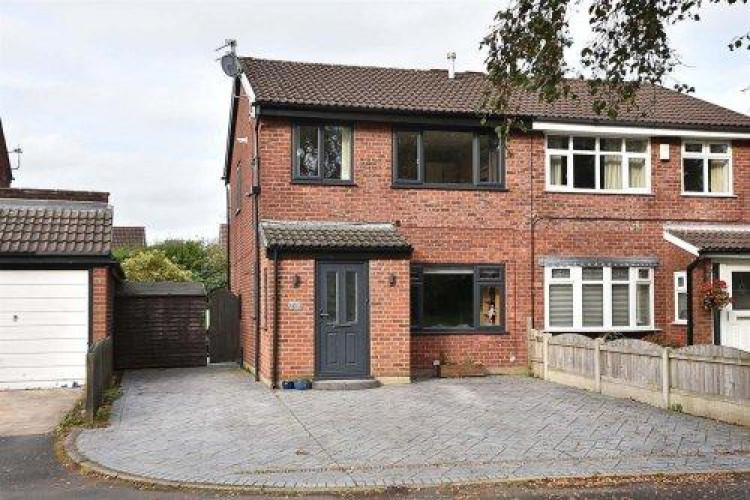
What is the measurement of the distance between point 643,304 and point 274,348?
27.7 feet

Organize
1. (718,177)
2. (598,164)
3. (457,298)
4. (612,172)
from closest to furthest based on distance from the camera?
(457,298) < (598,164) < (612,172) < (718,177)

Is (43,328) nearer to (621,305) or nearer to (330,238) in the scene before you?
(330,238)

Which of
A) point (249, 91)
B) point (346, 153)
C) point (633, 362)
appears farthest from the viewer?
point (249, 91)

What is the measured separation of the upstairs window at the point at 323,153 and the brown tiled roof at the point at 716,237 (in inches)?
296

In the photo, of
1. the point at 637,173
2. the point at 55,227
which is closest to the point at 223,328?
the point at 55,227

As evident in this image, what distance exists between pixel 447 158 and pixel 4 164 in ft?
74.8

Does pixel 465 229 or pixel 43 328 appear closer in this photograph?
pixel 43 328

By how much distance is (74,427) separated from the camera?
11.4 meters

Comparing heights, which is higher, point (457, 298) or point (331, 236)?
point (331, 236)

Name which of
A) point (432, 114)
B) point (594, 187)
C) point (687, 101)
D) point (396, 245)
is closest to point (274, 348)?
point (396, 245)

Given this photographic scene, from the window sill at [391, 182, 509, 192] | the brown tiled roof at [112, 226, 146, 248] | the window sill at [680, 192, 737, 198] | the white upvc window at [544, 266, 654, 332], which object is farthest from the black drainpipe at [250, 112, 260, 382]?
the brown tiled roof at [112, 226, 146, 248]

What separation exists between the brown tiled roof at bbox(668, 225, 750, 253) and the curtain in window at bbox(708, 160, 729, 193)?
3.01ft

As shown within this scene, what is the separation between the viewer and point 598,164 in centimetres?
1873

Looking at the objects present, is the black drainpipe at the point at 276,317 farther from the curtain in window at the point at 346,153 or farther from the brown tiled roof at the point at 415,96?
the brown tiled roof at the point at 415,96
